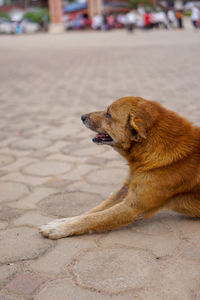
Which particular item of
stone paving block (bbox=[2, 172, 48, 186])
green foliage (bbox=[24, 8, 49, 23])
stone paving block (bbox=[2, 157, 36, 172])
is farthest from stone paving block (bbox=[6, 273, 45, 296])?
green foliage (bbox=[24, 8, 49, 23])

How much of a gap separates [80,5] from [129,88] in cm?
6335

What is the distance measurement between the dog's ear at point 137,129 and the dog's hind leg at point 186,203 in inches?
23.9

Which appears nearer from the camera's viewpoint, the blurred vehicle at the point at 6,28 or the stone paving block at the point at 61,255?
the stone paving block at the point at 61,255

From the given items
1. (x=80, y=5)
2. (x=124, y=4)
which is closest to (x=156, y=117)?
(x=80, y=5)

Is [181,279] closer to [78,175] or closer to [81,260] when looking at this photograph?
[81,260]

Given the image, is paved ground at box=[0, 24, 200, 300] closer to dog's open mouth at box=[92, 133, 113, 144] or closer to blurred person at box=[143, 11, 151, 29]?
dog's open mouth at box=[92, 133, 113, 144]

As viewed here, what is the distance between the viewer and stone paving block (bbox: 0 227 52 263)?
293 centimetres

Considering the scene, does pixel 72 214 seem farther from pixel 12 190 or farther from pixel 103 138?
pixel 12 190

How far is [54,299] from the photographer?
2.44 m

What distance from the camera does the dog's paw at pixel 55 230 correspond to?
3.19 meters

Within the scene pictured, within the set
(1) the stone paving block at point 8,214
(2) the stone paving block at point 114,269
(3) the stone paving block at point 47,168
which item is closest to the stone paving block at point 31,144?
(3) the stone paving block at point 47,168

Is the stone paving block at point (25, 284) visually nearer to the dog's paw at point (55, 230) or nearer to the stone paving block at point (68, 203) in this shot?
the dog's paw at point (55, 230)

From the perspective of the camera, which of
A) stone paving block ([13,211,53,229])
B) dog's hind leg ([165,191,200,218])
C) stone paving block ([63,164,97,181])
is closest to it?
dog's hind leg ([165,191,200,218])

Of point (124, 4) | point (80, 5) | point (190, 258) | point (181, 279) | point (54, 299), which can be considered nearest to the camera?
point (54, 299)
